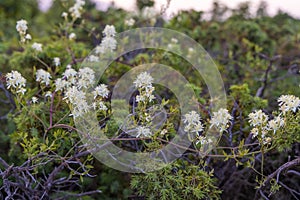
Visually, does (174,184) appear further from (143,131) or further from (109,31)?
(109,31)

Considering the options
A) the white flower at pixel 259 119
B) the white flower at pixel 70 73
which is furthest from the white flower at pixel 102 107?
the white flower at pixel 259 119

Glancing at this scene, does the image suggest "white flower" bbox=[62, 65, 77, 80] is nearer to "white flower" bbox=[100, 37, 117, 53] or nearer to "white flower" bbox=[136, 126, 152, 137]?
"white flower" bbox=[100, 37, 117, 53]

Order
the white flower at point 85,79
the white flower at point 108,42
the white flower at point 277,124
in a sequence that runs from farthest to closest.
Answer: the white flower at point 108,42
the white flower at point 85,79
the white flower at point 277,124

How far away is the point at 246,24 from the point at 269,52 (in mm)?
336

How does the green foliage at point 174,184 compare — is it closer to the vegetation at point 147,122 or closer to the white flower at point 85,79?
the vegetation at point 147,122

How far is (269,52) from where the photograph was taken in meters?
3.61

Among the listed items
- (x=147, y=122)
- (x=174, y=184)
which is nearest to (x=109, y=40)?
(x=147, y=122)

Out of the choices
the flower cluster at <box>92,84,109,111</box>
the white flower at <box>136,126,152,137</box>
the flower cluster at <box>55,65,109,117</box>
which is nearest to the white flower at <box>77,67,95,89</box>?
the flower cluster at <box>55,65,109,117</box>

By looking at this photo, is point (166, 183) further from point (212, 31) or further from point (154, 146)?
point (212, 31)

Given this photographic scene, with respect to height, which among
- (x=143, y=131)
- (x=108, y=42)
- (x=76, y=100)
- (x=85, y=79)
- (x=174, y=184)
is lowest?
(x=174, y=184)

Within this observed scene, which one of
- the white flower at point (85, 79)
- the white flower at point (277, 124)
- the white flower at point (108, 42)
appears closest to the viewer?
the white flower at point (277, 124)

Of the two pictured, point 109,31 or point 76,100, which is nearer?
point 76,100

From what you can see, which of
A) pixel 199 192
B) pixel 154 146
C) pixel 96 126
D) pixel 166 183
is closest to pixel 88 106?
pixel 96 126

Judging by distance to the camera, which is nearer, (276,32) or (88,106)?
(88,106)
